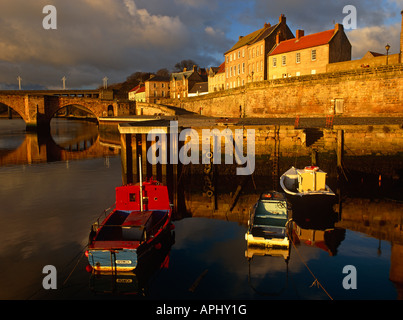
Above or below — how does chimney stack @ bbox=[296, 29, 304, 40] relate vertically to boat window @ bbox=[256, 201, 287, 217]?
above

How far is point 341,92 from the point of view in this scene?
29.6m

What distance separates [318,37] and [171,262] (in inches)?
1613

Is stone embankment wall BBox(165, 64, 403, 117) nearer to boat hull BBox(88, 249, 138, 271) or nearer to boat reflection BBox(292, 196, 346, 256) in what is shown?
boat reflection BBox(292, 196, 346, 256)

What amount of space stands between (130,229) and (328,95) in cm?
2616

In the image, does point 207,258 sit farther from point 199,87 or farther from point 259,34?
point 199,87

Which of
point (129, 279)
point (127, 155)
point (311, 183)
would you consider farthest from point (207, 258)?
point (127, 155)

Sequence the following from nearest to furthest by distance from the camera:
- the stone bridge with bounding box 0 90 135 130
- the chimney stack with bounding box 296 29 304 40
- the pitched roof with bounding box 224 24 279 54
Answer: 1. the chimney stack with bounding box 296 29 304 40
2. the pitched roof with bounding box 224 24 279 54
3. the stone bridge with bounding box 0 90 135 130

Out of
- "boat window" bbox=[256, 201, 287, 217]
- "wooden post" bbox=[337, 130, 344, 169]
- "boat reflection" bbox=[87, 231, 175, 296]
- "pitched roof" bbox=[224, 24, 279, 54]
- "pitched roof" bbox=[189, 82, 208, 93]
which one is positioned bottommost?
"boat reflection" bbox=[87, 231, 175, 296]

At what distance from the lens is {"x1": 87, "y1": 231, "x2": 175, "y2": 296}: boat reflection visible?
30.2 feet

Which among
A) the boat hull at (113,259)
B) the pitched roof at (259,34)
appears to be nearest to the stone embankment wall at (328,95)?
the pitched roof at (259,34)

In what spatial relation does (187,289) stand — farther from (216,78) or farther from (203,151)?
(216,78)

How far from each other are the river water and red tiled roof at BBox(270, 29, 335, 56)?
2759cm

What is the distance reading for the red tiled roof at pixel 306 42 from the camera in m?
40.7

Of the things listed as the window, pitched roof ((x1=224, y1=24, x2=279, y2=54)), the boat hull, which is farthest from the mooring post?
pitched roof ((x1=224, y1=24, x2=279, y2=54))
